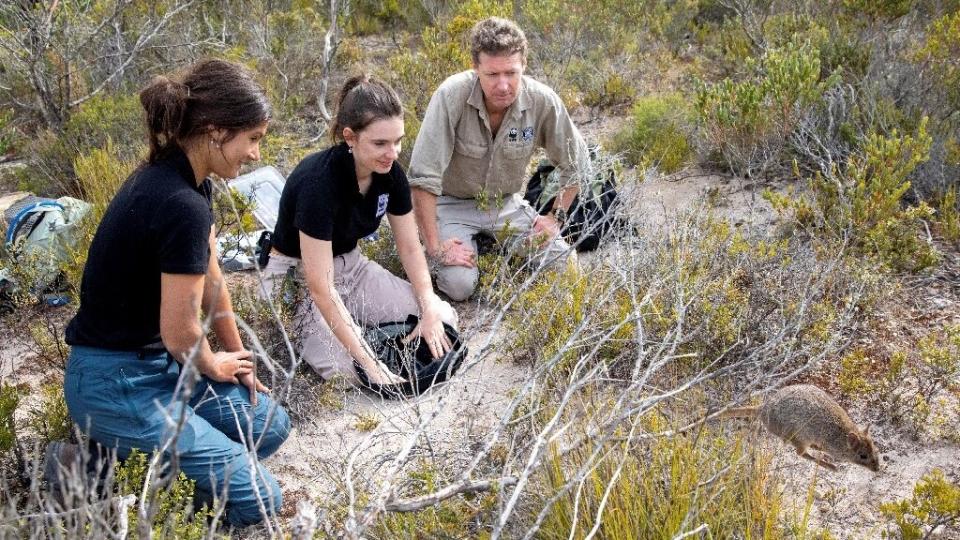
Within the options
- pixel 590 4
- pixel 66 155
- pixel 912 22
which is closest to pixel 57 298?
pixel 66 155

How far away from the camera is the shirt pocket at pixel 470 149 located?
14.3ft

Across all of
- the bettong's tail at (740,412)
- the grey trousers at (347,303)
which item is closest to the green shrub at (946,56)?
the bettong's tail at (740,412)

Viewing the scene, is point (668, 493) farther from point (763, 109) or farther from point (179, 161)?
point (763, 109)

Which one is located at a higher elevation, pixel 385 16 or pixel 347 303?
pixel 385 16

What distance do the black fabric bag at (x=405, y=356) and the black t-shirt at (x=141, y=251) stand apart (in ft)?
3.21

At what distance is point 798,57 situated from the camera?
5.12 m

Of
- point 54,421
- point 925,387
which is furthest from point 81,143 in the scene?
point 925,387

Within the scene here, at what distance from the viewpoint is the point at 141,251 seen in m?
2.62

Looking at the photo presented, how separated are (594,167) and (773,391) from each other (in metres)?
1.72

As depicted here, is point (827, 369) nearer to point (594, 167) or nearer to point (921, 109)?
point (594, 167)

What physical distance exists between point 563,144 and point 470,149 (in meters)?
0.51

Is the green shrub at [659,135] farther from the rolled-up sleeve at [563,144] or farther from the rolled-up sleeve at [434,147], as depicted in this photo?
the rolled-up sleeve at [434,147]

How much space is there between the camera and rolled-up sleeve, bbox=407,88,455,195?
421 cm

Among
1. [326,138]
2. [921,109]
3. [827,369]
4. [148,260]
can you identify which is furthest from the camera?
[326,138]
